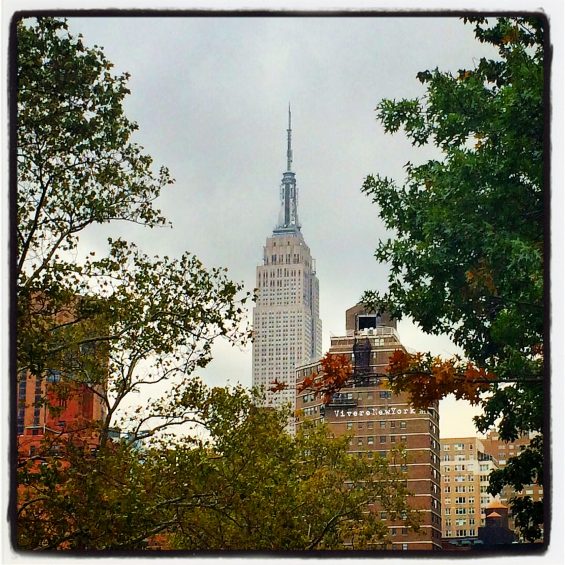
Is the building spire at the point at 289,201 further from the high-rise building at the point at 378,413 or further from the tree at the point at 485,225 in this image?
the high-rise building at the point at 378,413

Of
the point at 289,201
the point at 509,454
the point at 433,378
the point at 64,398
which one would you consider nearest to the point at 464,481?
the point at 509,454

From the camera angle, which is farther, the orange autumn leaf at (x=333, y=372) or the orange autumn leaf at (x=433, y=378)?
the orange autumn leaf at (x=333, y=372)

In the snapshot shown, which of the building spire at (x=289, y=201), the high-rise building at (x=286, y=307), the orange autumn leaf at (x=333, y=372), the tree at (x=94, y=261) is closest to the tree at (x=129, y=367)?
the tree at (x=94, y=261)

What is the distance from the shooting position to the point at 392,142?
5586mm

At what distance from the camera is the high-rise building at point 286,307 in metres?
5.43

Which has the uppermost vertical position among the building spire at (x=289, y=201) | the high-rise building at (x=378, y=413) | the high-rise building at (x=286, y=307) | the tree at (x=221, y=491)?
the building spire at (x=289, y=201)

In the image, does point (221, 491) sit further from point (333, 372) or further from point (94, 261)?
point (94, 261)

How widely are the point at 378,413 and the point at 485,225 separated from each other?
988 millimetres

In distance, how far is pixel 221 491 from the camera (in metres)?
5.63

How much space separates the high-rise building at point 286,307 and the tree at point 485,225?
300mm

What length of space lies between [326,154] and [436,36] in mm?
729

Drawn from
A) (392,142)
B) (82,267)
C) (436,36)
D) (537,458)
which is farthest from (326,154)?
(537,458)

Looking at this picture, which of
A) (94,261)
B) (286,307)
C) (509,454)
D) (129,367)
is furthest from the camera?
(129,367)

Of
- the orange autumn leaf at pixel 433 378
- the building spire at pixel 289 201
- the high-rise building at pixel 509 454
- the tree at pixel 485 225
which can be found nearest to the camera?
the high-rise building at pixel 509 454
